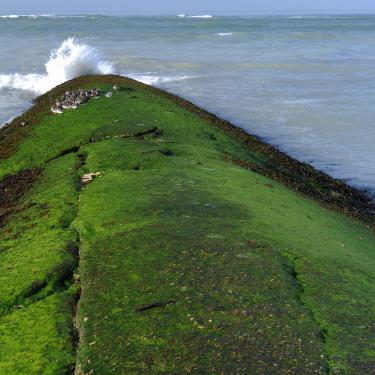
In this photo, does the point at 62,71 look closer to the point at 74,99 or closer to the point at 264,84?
the point at 264,84

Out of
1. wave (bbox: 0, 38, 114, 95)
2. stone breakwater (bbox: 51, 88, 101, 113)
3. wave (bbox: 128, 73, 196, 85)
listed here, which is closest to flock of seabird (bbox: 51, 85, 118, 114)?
stone breakwater (bbox: 51, 88, 101, 113)

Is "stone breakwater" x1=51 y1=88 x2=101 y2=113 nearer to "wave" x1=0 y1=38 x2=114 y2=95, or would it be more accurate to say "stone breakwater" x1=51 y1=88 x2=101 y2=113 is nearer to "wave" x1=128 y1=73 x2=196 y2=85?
"wave" x1=0 y1=38 x2=114 y2=95

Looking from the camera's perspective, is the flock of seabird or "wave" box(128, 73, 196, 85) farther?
"wave" box(128, 73, 196, 85)

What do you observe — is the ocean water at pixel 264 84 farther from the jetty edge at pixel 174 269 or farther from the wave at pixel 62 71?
the jetty edge at pixel 174 269

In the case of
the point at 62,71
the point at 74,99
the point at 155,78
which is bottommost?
the point at 155,78

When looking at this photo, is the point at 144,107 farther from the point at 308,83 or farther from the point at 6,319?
the point at 308,83

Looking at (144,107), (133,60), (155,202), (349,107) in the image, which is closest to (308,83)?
(349,107)

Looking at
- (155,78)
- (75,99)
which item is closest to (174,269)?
(75,99)
